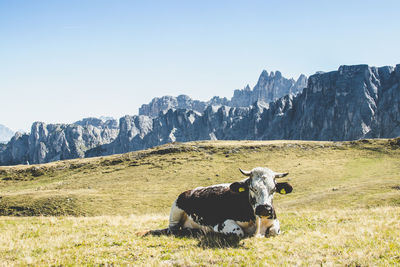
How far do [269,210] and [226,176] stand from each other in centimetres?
4180

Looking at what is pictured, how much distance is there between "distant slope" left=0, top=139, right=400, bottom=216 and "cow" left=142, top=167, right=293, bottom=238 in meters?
11.4

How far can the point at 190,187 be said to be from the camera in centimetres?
4491

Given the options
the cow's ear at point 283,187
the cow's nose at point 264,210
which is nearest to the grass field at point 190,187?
the cow's nose at point 264,210

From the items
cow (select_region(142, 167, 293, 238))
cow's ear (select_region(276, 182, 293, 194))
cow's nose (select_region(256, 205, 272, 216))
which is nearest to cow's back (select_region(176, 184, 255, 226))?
cow (select_region(142, 167, 293, 238))

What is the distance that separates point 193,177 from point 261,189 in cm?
4197

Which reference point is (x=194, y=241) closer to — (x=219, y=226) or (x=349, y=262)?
(x=219, y=226)

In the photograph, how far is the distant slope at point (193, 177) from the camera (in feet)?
103

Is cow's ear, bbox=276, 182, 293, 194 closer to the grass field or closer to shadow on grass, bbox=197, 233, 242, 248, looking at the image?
the grass field

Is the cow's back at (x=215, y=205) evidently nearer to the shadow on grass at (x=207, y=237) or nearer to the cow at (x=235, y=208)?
the cow at (x=235, y=208)

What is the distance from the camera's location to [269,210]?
8.05 m

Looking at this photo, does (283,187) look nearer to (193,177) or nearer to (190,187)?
(190,187)

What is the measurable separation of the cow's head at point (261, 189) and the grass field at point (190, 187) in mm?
986

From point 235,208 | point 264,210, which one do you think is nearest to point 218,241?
point 235,208

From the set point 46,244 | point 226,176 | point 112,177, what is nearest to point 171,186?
point 226,176
